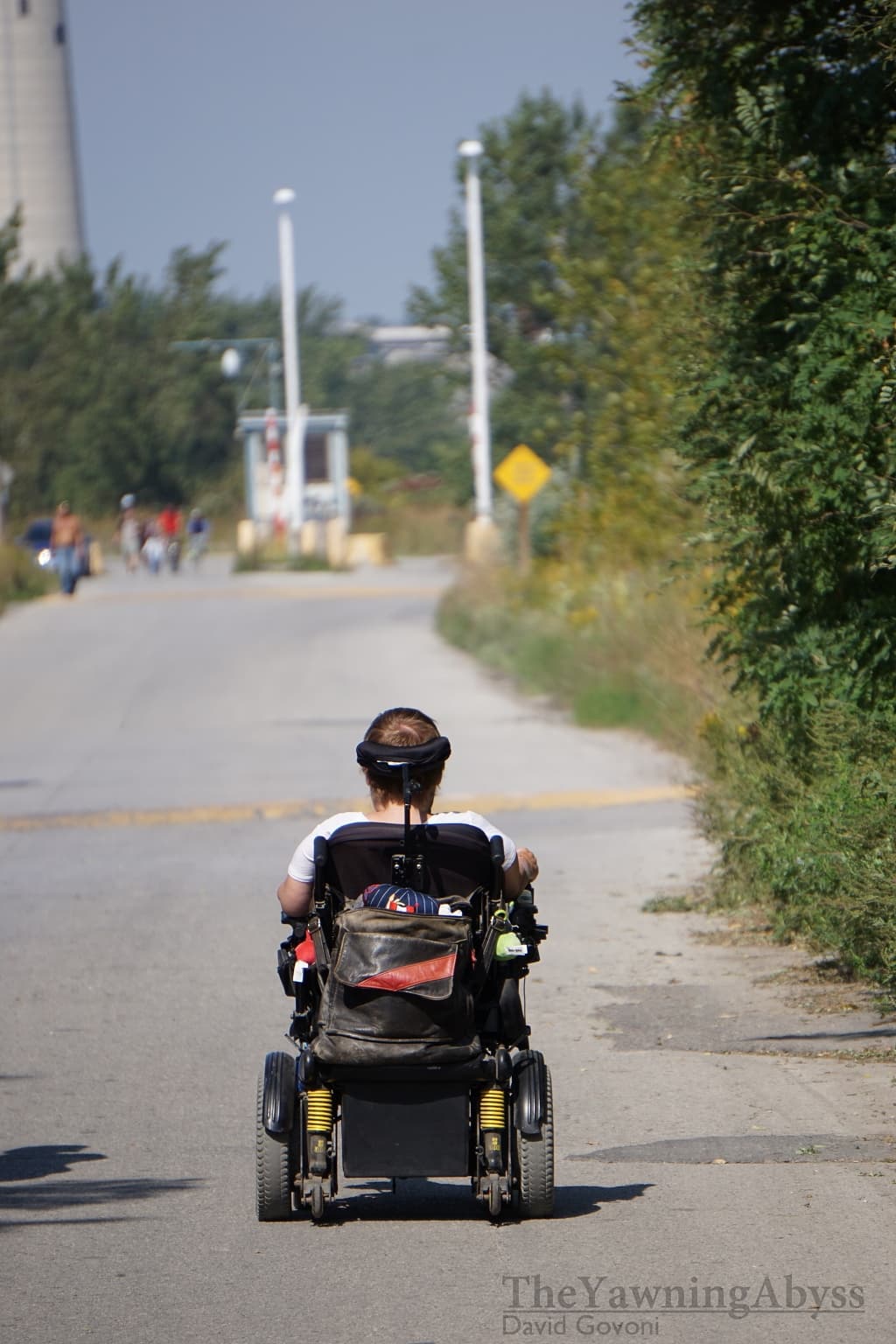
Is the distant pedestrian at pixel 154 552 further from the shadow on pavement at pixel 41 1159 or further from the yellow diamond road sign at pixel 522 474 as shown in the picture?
the shadow on pavement at pixel 41 1159

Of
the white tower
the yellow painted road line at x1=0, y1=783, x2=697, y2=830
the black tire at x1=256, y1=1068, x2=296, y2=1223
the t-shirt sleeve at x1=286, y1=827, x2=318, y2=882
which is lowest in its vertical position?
the yellow painted road line at x1=0, y1=783, x2=697, y2=830

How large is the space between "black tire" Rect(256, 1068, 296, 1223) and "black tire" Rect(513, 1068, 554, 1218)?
59 centimetres

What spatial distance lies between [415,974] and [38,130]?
9576 cm

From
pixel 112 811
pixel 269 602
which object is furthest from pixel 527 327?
pixel 112 811

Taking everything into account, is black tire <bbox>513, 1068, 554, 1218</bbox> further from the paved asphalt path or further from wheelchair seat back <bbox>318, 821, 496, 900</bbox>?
wheelchair seat back <bbox>318, 821, 496, 900</bbox>

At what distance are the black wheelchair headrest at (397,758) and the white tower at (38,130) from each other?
298 feet

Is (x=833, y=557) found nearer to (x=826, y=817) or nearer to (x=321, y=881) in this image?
(x=826, y=817)

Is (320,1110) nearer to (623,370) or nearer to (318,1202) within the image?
(318,1202)

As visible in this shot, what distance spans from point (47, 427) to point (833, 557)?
245 feet

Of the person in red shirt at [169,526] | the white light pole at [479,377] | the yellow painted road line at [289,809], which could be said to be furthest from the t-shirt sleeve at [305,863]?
the person in red shirt at [169,526]

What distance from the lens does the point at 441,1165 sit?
5.01m

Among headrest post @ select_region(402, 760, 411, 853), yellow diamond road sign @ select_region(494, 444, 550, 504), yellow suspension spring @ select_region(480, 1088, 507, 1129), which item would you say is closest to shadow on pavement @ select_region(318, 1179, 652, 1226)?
yellow suspension spring @ select_region(480, 1088, 507, 1129)

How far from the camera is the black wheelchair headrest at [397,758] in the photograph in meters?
5.07

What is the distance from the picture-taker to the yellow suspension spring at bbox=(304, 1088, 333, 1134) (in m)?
5.10
